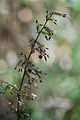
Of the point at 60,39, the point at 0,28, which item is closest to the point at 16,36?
the point at 0,28

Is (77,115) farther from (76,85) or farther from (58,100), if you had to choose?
(58,100)

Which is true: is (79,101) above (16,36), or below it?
below

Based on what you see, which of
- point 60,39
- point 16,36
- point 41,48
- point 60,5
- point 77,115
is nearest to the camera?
point 41,48

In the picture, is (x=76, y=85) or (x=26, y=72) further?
(x=76, y=85)

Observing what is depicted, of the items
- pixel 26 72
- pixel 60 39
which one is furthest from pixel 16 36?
pixel 26 72

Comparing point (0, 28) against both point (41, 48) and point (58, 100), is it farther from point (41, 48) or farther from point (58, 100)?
point (41, 48)

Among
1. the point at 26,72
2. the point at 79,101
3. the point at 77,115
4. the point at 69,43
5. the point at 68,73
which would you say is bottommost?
the point at 26,72

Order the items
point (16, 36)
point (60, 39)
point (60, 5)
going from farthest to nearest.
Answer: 1. point (60, 39)
2. point (16, 36)
3. point (60, 5)
